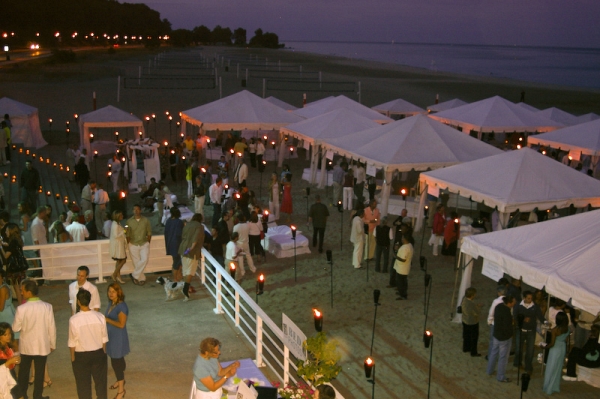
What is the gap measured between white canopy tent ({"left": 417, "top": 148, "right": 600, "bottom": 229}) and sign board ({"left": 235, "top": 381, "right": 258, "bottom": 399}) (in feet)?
25.3

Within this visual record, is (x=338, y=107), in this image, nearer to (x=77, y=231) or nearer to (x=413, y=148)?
(x=413, y=148)

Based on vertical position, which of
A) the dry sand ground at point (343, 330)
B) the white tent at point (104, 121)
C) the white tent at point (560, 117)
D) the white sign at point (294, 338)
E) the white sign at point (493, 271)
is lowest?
the dry sand ground at point (343, 330)

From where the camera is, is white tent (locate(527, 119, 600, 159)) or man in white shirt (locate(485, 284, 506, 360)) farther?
white tent (locate(527, 119, 600, 159))

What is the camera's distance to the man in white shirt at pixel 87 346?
583cm

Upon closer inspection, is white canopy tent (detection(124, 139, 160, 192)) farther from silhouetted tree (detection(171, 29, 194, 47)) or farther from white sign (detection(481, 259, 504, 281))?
silhouetted tree (detection(171, 29, 194, 47))

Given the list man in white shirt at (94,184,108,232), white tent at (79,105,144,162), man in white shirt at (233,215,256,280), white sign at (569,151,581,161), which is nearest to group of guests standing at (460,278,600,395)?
man in white shirt at (233,215,256,280)

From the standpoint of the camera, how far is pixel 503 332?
8.08 m

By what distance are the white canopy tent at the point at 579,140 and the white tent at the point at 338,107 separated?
5.70 meters

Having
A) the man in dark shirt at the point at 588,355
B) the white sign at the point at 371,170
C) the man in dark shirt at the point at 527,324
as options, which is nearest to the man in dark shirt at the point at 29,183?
the white sign at the point at 371,170

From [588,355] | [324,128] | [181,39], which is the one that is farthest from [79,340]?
[181,39]

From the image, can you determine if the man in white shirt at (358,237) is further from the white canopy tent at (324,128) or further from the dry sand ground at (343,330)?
the white canopy tent at (324,128)

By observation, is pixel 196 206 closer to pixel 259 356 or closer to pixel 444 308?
pixel 444 308

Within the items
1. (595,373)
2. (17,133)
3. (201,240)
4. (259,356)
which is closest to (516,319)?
(595,373)

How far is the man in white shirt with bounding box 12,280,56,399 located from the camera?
5.93 meters
